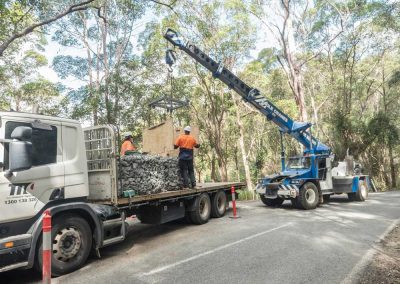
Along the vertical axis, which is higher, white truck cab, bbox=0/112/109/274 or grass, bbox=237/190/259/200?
white truck cab, bbox=0/112/109/274

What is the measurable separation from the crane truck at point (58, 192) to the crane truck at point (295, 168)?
5533 millimetres

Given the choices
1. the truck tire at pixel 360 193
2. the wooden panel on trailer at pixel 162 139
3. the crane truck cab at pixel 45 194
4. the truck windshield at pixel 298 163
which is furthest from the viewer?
the truck tire at pixel 360 193

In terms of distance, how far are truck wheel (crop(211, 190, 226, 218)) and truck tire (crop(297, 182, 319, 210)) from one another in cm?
295

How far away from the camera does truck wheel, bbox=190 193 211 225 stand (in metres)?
8.48

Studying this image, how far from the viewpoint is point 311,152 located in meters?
12.3

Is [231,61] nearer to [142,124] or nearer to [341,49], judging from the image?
[142,124]

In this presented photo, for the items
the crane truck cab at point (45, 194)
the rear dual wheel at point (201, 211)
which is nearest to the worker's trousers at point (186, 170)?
the rear dual wheel at point (201, 211)

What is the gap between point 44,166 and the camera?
495cm

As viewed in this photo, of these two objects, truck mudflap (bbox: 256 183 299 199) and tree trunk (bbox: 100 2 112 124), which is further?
tree trunk (bbox: 100 2 112 124)

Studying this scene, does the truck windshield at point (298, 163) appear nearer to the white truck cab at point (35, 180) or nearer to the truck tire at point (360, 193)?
the truck tire at point (360, 193)

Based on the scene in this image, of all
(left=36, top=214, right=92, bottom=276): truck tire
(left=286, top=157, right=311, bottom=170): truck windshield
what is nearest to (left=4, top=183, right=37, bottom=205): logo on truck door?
(left=36, top=214, right=92, bottom=276): truck tire

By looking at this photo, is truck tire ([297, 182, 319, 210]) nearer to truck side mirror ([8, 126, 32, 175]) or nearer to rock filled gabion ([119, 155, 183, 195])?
rock filled gabion ([119, 155, 183, 195])

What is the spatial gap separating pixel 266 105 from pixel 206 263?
8153mm

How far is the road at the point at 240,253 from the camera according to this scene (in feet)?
15.4
